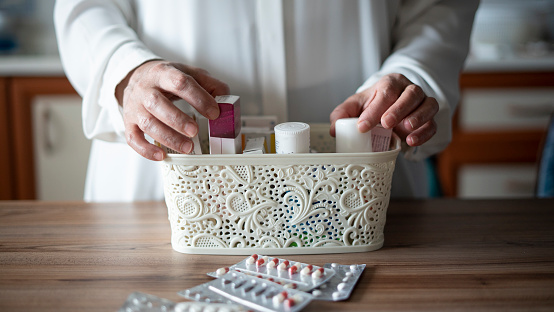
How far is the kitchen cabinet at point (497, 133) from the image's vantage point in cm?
199

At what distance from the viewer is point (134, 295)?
50 cm

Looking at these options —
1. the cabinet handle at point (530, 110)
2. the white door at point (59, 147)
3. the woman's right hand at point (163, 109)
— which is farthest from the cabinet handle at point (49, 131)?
the cabinet handle at point (530, 110)

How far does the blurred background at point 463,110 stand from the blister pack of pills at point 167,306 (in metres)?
1.32

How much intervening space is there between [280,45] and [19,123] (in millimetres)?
1339

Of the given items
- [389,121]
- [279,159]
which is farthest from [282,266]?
[389,121]

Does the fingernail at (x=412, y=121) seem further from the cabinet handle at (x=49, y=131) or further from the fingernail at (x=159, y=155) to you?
the cabinet handle at (x=49, y=131)

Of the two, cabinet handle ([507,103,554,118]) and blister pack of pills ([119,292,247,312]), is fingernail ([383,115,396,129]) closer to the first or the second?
blister pack of pills ([119,292,247,312])

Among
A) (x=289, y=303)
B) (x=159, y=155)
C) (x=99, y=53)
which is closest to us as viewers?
(x=289, y=303)

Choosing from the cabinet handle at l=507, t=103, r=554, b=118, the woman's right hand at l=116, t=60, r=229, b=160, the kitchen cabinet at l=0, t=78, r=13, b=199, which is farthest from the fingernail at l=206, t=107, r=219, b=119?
the cabinet handle at l=507, t=103, r=554, b=118

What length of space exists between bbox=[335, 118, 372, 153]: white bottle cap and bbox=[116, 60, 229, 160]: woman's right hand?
151 mm

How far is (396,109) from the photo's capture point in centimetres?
64

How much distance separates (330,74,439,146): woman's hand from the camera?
624mm

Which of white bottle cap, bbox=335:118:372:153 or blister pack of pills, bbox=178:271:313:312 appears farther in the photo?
white bottle cap, bbox=335:118:372:153

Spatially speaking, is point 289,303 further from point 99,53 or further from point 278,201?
point 99,53
